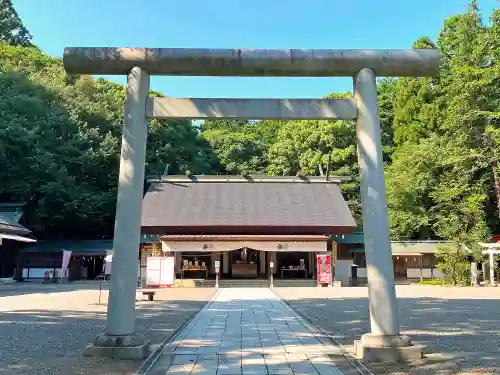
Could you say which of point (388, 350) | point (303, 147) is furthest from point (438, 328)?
point (303, 147)

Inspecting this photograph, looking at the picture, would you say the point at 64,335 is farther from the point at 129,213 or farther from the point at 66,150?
the point at 66,150

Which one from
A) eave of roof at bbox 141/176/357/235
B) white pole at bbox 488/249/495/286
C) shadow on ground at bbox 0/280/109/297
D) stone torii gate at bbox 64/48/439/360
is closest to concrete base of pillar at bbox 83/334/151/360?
stone torii gate at bbox 64/48/439/360

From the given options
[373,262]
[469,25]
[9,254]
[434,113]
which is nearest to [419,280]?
[434,113]

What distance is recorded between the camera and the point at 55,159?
27.6 metres

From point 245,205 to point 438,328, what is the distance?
15.8m

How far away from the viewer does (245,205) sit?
22.9 meters

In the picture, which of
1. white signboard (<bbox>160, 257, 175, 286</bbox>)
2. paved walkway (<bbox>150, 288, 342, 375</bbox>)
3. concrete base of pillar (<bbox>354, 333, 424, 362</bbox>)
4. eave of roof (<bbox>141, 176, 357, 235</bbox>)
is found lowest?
paved walkway (<bbox>150, 288, 342, 375</bbox>)

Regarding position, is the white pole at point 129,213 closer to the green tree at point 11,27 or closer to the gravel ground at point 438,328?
the gravel ground at point 438,328

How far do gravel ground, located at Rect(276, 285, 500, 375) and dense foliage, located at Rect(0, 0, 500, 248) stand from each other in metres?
11.2

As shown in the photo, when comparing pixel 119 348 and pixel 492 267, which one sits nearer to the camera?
pixel 119 348

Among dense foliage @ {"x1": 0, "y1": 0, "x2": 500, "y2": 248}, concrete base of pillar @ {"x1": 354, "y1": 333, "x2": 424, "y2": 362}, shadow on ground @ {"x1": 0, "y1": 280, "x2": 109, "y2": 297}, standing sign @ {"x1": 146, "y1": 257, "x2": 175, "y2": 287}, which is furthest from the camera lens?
dense foliage @ {"x1": 0, "y1": 0, "x2": 500, "y2": 248}

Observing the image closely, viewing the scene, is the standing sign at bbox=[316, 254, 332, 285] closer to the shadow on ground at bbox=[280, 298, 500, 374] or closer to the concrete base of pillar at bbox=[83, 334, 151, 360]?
the shadow on ground at bbox=[280, 298, 500, 374]

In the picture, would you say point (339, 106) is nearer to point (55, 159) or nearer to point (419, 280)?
point (419, 280)

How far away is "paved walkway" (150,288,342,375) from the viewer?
461cm
